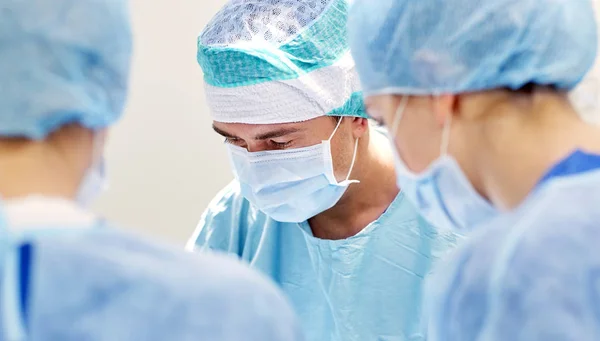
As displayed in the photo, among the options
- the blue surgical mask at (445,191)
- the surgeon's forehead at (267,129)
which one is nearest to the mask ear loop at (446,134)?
the blue surgical mask at (445,191)

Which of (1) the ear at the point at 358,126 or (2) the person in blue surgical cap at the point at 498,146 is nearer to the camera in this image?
(2) the person in blue surgical cap at the point at 498,146

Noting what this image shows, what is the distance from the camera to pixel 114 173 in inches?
96.5

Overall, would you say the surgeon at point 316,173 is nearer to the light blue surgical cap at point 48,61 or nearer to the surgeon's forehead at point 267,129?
the surgeon's forehead at point 267,129

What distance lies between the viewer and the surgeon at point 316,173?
159 cm

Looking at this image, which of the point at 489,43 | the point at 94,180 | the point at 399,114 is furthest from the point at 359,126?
the point at 94,180

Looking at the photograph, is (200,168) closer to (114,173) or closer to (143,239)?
(114,173)

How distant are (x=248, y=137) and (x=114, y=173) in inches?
38.0

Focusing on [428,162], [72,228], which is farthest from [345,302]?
[72,228]

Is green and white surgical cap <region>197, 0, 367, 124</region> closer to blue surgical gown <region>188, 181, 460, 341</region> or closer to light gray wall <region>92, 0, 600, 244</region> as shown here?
blue surgical gown <region>188, 181, 460, 341</region>

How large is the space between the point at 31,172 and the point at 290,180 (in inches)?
34.2

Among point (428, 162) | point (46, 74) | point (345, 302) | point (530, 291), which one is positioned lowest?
point (345, 302)

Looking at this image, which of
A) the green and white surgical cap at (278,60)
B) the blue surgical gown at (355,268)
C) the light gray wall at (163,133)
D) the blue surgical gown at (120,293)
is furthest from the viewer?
the light gray wall at (163,133)

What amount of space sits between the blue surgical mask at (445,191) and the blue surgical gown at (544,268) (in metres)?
0.14

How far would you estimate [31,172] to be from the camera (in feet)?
2.80
